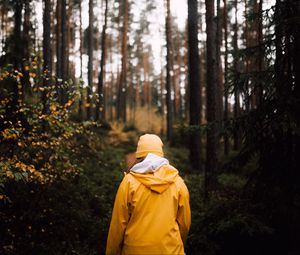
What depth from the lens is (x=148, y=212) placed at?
3.27 metres

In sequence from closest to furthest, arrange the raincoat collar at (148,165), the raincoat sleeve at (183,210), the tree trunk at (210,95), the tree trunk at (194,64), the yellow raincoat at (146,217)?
the yellow raincoat at (146,217) → the raincoat collar at (148,165) → the raincoat sleeve at (183,210) → the tree trunk at (210,95) → the tree trunk at (194,64)

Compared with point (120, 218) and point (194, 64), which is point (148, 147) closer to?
point (120, 218)

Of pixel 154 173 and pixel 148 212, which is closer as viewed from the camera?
pixel 148 212

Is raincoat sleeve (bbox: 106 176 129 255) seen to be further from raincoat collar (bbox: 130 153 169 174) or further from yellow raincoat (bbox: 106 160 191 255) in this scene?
raincoat collar (bbox: 130 153 169 174)

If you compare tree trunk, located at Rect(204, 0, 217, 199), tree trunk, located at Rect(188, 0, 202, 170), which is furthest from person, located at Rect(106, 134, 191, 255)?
tree trunk, located at Rect(188, 0, 202, 170)

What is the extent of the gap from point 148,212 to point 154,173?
390mm

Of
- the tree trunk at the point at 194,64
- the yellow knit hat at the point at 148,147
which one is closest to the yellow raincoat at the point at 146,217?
the yellow knit hat at the point at 148,147

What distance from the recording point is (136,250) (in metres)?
3.19

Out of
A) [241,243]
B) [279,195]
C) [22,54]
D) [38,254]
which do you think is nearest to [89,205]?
[38,254]

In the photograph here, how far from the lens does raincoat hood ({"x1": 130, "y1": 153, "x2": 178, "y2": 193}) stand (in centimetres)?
330

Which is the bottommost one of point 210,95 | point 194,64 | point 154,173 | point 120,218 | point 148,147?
point 120,218

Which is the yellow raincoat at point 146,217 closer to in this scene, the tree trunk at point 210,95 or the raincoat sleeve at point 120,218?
the raincoat sleeve at point 120,218

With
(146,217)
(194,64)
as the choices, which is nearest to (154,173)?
(146,217)

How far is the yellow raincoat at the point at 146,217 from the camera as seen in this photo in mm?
3199
